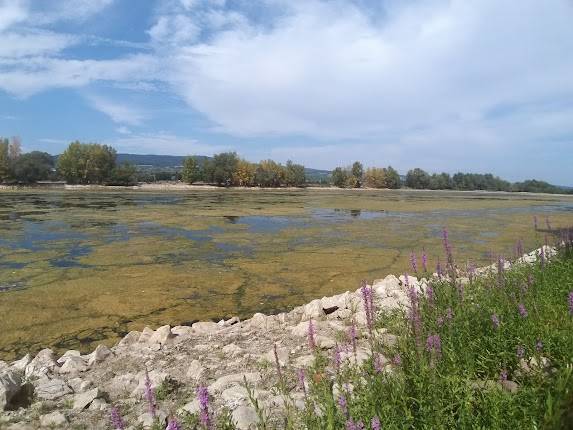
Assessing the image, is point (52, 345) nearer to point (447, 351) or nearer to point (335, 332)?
point (335, 332)

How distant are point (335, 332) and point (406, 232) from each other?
21756mm

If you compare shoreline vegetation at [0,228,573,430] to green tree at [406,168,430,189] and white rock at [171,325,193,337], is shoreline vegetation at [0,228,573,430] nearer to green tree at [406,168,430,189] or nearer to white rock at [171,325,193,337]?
white rock at [171,325,193,337]

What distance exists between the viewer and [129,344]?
7.61 metres

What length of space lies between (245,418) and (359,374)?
116 centimetres

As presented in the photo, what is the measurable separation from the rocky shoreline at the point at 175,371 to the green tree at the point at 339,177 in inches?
5948

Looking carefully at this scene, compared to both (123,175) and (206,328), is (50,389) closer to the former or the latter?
(206,328)

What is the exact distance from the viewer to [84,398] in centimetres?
454

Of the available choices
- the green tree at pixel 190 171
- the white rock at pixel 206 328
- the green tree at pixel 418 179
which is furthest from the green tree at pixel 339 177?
the white rock at pixel 206 328

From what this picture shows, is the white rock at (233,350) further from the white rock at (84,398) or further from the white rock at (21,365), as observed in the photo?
the white rock at (21,365)

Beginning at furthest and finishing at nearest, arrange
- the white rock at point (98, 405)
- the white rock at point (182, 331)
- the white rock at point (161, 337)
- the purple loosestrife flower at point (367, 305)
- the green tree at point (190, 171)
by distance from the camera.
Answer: the green tree at point (190, 171) → the white rock at point (182, 331) → the white rock at point (161, 337) → the white rock at point (98, 405) → the purple loosestrife flower at point (367, 305)

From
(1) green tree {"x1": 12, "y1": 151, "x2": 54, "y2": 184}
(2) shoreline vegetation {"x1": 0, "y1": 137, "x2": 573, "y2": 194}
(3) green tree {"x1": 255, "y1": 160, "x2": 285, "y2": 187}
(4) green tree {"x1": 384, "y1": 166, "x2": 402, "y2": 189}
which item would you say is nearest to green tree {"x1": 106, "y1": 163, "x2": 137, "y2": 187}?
(2) shoreline vegetation {"x1": 0, "y1": 137, "x2": 573, "y2": 194}

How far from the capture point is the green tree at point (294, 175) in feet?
470

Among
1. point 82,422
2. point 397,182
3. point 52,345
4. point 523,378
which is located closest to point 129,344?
point 52,345

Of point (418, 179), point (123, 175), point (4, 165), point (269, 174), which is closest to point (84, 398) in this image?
point (4, 165)
